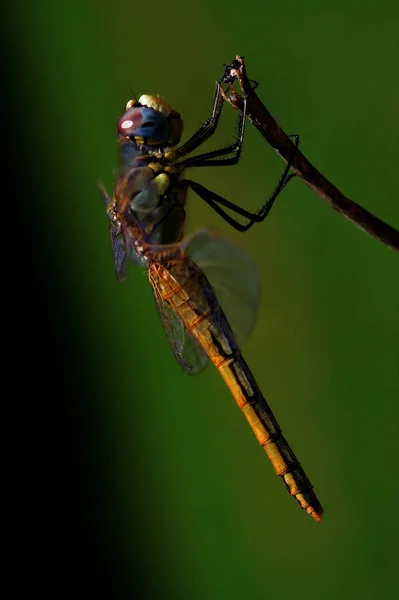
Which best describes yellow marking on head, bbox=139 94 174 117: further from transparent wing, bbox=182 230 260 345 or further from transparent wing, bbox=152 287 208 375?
transparent wing, bbox=152 287 208 375

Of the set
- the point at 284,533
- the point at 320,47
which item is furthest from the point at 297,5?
the point at 284,533

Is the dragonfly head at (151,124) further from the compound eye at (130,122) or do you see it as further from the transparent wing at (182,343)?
the transparent wing at (182,343)

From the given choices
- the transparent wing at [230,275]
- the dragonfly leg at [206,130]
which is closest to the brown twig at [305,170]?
the dragonfly leg at [206,130]

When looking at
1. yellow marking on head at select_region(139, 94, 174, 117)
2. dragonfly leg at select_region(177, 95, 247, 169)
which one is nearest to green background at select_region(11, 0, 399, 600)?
dragonfly leg at select_region(177, 95, 247, 169)

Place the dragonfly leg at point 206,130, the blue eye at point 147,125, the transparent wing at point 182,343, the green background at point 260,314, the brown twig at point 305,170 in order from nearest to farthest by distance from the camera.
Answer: the brown twig at point 305,170, the dragonfly leg at point 206,130, the blue eye at point 147,125, the transparent wing at point 182,343, the green background at point 260,314

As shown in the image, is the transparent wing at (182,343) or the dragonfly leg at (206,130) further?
the transparent wing at (182,343)

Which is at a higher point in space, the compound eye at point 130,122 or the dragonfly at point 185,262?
the compound eye at point 130,122
